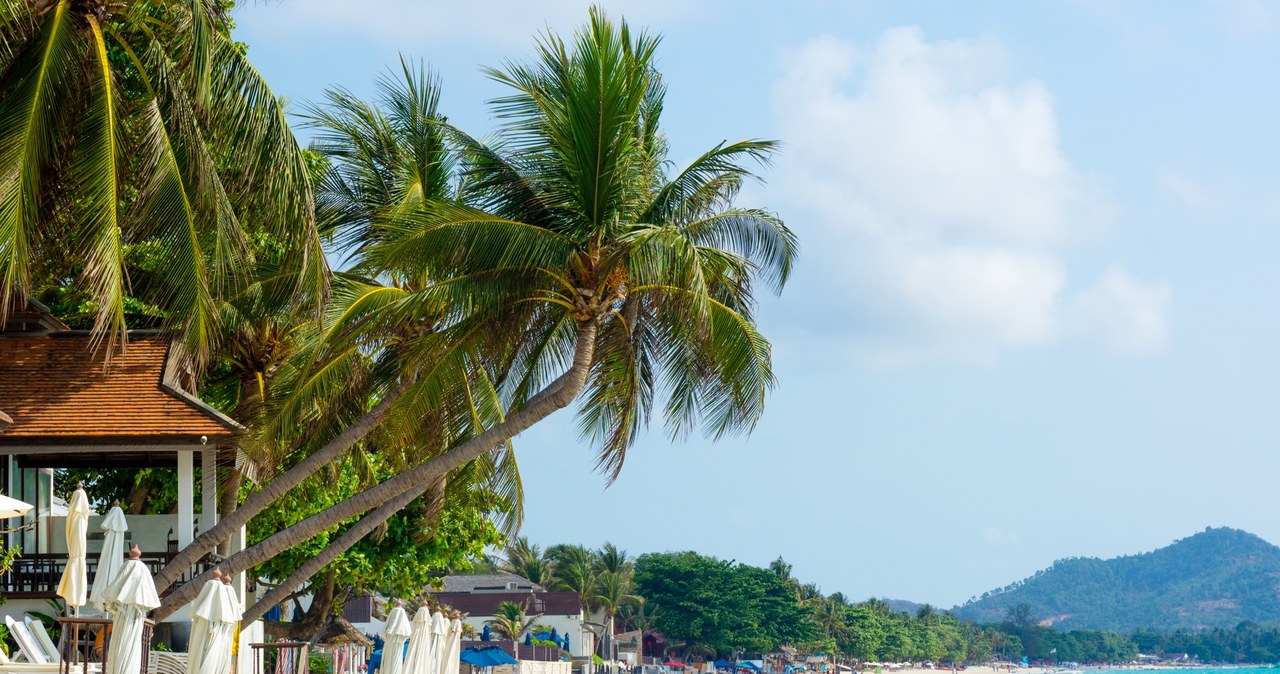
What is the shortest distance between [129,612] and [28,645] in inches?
120

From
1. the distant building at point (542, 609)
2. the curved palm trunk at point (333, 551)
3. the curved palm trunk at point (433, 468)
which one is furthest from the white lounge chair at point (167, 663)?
the distant building at point (542, 609)

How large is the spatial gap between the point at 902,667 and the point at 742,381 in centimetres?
17477

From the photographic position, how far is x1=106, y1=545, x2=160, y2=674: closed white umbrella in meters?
12.8

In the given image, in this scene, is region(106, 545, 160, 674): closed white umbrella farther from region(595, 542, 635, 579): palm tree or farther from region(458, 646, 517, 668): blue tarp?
region(595, 542, 635, 579): palm tree

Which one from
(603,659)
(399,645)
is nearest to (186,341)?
(399,645)

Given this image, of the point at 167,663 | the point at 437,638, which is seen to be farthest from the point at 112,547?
the point at 437,638

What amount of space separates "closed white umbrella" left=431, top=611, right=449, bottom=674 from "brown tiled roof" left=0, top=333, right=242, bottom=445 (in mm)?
4932

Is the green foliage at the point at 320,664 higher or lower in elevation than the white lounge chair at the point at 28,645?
lower

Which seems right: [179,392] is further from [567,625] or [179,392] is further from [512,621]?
[567,625]

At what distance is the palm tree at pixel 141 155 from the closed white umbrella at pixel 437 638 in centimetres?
706

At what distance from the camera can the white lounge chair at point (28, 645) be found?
1510 cm

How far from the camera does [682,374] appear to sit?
1770 centimetres

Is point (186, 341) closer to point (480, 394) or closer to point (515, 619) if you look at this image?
point (480, 394)

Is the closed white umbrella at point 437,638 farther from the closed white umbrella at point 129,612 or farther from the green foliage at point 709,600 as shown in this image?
the green foliage at point 709,600
